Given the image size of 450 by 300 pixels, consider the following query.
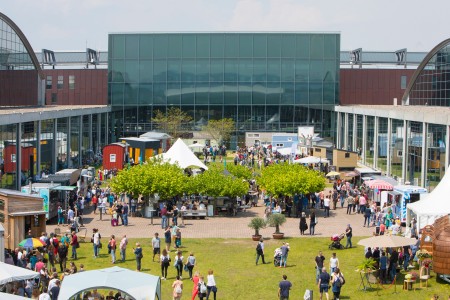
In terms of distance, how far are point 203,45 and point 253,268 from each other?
5183 centimetres

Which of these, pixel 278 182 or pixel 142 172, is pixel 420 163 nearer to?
pixel 278 182

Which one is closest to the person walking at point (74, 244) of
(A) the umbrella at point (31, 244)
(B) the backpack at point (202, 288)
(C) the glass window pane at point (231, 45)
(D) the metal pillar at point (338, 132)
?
(A) the umbrella at point (31, 244)

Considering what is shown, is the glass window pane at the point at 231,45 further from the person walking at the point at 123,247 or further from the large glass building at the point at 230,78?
the person walking at the point at 123,247

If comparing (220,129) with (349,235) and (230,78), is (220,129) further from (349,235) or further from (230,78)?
(349,235)

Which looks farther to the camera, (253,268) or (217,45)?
(217,45)

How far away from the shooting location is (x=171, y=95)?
3009 inches

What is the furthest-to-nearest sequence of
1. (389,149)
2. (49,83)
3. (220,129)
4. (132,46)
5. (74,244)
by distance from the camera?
1. (49,83)
2. (132,46)
3. (220,129)
4. (389,149)
5. (74,244)

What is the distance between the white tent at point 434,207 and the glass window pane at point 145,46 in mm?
50437

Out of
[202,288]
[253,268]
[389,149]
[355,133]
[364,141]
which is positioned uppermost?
[355,133]

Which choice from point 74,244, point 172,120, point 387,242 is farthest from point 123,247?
point 172,120

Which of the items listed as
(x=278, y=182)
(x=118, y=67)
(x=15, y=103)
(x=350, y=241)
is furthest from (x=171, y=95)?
(x=350, y=241)

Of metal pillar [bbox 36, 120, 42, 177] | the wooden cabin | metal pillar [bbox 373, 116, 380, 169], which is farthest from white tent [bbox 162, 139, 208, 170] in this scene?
the wooden cabin

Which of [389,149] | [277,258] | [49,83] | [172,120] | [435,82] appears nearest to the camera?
[277,258]

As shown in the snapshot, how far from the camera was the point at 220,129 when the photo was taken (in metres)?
74.2
